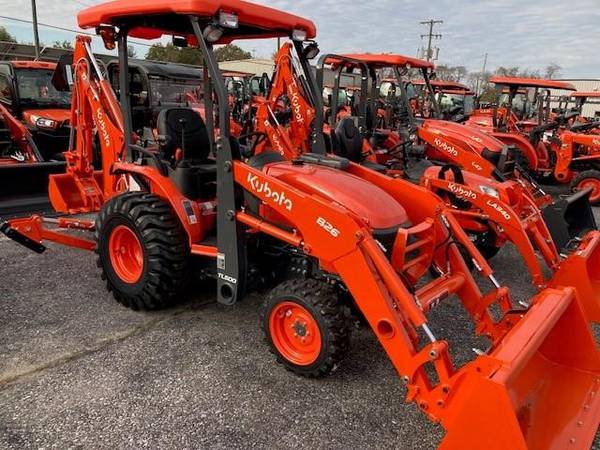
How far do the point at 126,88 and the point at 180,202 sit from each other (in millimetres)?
1008

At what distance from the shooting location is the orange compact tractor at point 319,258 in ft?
7.73

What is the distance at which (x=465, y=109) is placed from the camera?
52.6ft

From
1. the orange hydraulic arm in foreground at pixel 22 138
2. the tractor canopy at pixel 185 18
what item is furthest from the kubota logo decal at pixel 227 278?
the orange hydraulic arm in foreground at pixel 22 138

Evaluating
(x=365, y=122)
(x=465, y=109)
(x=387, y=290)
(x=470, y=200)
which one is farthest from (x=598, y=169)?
(x=387, y=290)

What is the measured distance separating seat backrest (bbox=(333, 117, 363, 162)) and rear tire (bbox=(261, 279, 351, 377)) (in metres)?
3.37

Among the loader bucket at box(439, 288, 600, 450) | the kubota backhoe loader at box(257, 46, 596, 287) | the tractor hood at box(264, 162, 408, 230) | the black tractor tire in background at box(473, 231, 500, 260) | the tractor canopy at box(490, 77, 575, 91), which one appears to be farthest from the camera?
the tractor canopy at box(490, 77, 575, 91)

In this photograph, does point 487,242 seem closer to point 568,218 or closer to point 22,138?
point 568,218

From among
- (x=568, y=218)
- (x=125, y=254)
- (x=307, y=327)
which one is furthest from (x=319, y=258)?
(x=568, y=218)

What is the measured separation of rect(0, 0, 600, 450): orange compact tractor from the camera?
236 cm

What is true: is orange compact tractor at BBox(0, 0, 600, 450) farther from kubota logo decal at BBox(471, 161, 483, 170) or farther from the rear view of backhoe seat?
kubota logo decal at BBox(471, 161, 483, 170)

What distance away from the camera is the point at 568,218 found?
5453mm

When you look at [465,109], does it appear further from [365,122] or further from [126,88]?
[126,88]

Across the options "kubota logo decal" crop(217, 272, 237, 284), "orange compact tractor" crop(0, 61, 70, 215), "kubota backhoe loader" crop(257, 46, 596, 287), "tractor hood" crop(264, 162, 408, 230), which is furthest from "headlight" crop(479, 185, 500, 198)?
"orange compact tractor" crop(0, 61, 70, 215)

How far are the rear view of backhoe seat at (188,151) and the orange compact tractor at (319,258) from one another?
0.03 feet
